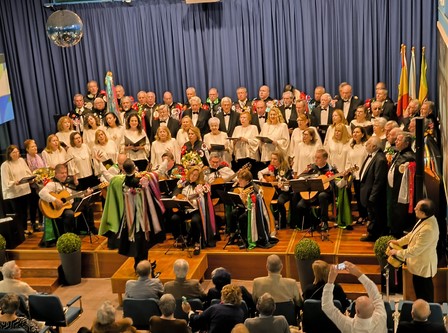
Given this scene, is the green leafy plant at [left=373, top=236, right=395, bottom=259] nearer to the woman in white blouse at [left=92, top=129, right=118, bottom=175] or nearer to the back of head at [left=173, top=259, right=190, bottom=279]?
the back of head at [left=173, top=259, right=190, bottom=279]

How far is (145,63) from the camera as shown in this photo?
535 inches

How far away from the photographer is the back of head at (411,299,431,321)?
212 inches

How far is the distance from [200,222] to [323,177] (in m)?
1.68

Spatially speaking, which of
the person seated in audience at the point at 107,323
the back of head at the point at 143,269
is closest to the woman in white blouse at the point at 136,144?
the back of head at the point at 143,269

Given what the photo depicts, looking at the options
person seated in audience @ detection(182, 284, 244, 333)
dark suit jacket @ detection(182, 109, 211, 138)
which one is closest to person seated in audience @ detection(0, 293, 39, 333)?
person seated in audience @ detection(182, 284, 244, 333)

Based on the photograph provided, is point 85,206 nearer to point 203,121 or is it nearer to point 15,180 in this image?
Answer: point 15,180

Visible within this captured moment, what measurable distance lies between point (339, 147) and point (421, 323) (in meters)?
4.18

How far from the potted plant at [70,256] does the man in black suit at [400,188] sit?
392 centimetres

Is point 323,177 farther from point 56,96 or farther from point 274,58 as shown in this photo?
point 56,96

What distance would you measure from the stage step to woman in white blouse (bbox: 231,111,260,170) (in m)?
3.27

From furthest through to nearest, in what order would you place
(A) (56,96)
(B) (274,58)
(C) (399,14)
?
(A) (56,96), (B) (274,58), (C) (399,14)

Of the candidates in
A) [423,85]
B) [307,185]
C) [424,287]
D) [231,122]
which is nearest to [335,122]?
[307,185]

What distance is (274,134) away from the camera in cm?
1022

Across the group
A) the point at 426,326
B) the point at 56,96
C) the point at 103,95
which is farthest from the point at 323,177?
the point at 56,96
